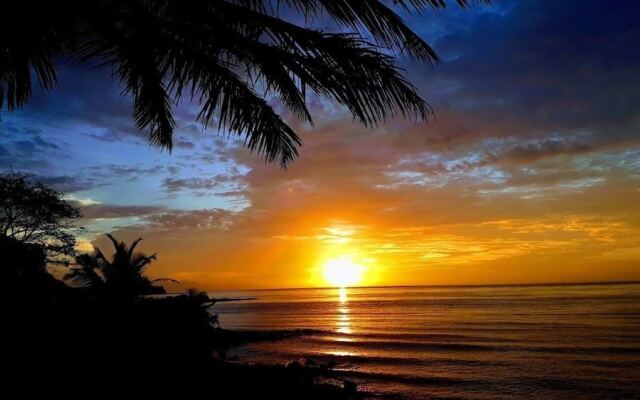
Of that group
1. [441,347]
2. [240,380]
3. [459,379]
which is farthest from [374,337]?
[240,380]

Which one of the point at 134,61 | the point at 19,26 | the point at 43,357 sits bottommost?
the point at 43,357

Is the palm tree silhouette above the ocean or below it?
above

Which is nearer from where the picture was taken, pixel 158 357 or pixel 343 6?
pixel 343 6

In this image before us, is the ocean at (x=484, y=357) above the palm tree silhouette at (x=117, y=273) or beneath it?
beneath

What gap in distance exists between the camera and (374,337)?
2880cm

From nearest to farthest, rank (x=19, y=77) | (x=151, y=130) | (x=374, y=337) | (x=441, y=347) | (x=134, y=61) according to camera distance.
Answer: (x=19, y=77) → (x=134, y=61) → (x=151, y=130) → (x=441, y=347) → (x=374, y=337)

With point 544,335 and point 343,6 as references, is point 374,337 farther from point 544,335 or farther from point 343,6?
point 343,6

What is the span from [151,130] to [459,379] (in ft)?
52.4

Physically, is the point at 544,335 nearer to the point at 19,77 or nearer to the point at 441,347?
the point at 441,347

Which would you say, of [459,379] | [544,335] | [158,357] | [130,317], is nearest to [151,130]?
[158,357]

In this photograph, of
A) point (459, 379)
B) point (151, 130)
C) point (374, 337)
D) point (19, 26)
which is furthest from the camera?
point (374, 337)

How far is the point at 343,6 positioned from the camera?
2508mm

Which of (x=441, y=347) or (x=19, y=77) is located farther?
(x=441, y=347)

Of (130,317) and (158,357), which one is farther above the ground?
(130,317)
